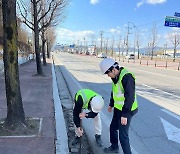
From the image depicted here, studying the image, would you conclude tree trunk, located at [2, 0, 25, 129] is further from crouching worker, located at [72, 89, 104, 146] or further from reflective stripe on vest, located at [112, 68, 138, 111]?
reflective stripe on vest, located at [112, 68, 138, 111]

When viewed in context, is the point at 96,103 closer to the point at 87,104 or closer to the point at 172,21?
the point at 87,104

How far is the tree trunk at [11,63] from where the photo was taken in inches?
222

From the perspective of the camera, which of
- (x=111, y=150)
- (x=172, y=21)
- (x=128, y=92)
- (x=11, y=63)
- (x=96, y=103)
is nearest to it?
(x=128, y=92)

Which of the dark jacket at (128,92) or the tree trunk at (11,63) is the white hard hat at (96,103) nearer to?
the dark jacket at (128,92)

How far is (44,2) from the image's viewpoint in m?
21.2

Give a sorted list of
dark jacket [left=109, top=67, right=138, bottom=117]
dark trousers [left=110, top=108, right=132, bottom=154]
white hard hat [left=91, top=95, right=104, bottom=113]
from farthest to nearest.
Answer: white hard hat [left=91, top=95, right=104, bottom=113] → dark trousers [left=110, top=108, right=132, bottom=154] → dark jacket [left=109, top=67, right=138, bottom=117]

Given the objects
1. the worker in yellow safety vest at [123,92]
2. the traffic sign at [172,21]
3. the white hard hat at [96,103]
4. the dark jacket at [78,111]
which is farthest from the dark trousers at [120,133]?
the traffic sign at [172,21]

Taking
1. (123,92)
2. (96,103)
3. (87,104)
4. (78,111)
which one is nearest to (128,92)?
(123,92)

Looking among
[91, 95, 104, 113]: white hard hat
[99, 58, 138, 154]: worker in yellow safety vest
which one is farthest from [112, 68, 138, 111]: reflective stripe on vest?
[91, 95, 104, 113]: white hard hat

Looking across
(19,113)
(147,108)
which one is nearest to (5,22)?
(19,113)

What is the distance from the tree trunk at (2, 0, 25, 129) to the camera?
565 centimetres

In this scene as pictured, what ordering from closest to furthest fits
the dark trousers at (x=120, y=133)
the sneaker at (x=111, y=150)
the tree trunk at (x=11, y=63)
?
the dark trousers at (x=120, y=133) → the sneaker at (x=111, y=150) → the tree trunk at (x=11, y=63)

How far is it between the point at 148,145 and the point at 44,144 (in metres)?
2.02

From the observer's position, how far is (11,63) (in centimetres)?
576
